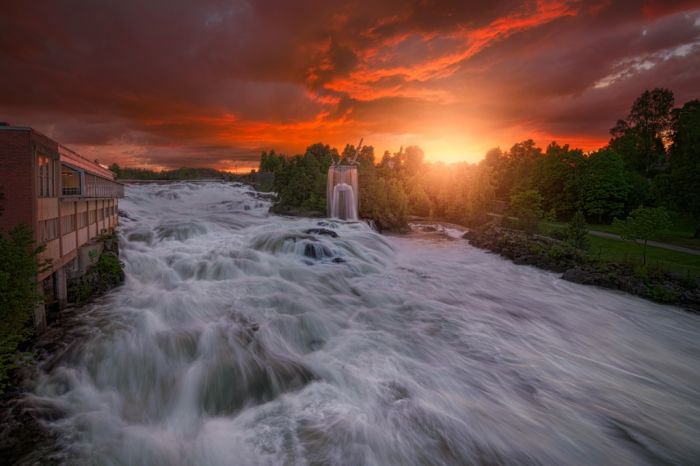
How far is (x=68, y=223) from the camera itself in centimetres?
1593

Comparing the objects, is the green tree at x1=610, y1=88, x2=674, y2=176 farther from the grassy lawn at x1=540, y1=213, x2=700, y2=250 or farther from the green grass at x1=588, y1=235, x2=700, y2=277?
the green grass at x1=588, y1=235, x2=700, y2=277

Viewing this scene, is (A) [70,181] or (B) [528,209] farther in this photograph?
(B) [528,209]

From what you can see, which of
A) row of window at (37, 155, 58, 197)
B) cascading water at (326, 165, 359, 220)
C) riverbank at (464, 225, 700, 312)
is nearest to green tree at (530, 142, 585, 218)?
riverbank at (464, 225, 700, 312)

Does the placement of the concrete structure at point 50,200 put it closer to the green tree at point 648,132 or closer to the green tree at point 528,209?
the green tree at point 528,209

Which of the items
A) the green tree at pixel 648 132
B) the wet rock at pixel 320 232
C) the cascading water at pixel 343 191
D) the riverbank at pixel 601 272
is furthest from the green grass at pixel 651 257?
the green tree at pixel 648 132

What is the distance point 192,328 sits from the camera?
13383 mm

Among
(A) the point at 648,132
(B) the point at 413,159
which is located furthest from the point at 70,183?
(A) the point at 648,132

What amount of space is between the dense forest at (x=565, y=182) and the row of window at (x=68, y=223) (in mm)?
31127

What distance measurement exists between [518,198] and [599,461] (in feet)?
161

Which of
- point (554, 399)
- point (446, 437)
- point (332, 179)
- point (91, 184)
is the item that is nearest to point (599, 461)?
point (554, 399)

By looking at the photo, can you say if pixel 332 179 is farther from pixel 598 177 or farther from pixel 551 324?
pixel 598 177

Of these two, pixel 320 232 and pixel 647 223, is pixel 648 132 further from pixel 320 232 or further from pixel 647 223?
pixel 320 232

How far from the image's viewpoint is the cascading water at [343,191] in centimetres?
4553

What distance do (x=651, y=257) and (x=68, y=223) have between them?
3923 cm
